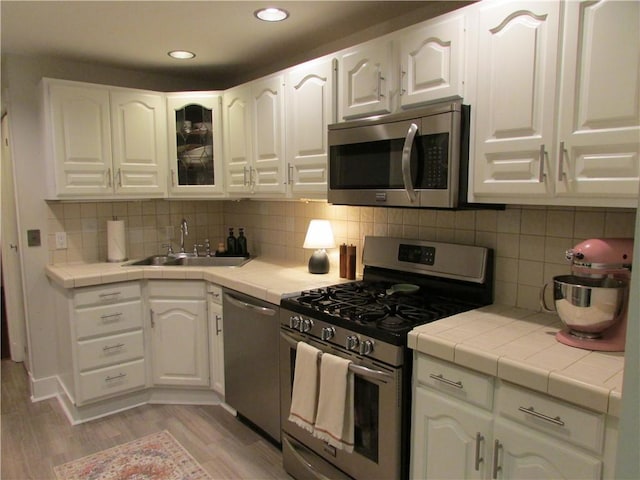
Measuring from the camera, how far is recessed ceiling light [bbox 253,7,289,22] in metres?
2.16

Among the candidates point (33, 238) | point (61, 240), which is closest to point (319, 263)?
point (61, 240)

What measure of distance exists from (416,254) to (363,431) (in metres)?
0.87

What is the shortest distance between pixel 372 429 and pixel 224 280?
1255mm

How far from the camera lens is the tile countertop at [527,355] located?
1199 millimetres

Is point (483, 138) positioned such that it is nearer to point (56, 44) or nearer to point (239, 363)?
point (239, 363)

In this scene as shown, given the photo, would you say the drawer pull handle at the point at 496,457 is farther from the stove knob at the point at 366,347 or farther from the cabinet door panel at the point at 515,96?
the cabinet door panel at the point at 515,96

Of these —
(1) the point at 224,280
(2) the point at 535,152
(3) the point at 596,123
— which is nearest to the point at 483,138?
(2) the point at 535,152

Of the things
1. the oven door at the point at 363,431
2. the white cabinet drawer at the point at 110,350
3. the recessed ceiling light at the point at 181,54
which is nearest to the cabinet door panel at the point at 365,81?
the oven door at the point at 363,431

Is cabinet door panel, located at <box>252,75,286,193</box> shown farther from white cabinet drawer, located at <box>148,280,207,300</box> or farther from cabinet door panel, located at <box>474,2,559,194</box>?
cabinet door panel, located at <box>474,2,559,194</box>

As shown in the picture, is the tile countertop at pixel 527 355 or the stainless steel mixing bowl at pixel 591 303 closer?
the tile countertop at pixel 527 355

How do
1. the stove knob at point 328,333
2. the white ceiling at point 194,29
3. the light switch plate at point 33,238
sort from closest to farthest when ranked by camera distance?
the stove knob at point 328,333 → the white ceiling at point 194,29 → the light switch plate at point 33,238

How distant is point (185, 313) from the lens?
2.86 metres

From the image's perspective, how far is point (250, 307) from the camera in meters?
2.40

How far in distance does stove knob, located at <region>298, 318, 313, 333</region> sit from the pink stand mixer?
3.28 ft
